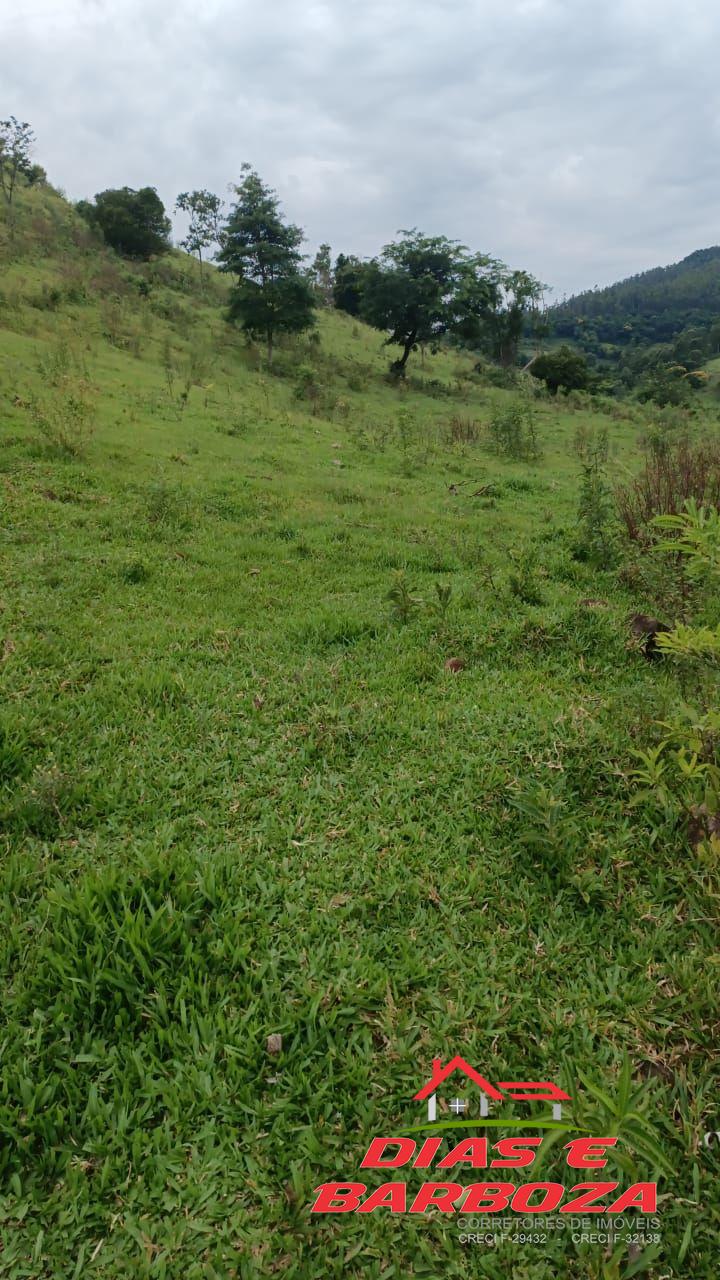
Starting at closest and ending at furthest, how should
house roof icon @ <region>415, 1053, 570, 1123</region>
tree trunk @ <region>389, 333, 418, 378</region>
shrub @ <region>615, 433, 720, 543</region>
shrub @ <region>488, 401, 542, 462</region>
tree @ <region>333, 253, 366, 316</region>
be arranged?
house roof icon @ <region>415, 1053, 570, 1123</region> → shrub @ <region>615, 433, 720, 543</region> → shrub @ <region>488, 401, 542, 462</region> → tree trunk @ <region>389, 333, 418, 378</region> → tree @ <region>333, 253, 366, 316</region>

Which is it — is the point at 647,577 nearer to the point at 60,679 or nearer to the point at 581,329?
the point at 60,679

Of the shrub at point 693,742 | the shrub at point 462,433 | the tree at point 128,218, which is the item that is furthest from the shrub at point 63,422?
the tree at point 128,218

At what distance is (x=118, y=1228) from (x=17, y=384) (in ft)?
37.0

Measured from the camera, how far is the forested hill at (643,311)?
79.9 meters

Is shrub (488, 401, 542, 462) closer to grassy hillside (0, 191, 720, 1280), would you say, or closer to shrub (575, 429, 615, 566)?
shrub (575, 429, 615, 566)

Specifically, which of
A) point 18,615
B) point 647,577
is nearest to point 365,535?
point 647,577

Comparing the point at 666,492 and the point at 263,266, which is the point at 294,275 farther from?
the point at 666,492

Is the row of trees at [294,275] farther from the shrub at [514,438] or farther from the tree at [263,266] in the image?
the shrub at [514,438]

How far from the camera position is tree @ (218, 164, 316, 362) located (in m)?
22.6

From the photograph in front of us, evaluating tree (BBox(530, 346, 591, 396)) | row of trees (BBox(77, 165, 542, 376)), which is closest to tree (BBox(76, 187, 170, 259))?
row of trees (BBox(77, 165, 542, 376))

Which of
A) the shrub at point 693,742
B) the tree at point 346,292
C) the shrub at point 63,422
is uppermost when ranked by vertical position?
the tree at point 346,292

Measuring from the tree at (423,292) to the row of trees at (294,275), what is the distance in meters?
0.04

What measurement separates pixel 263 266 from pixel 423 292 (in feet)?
23.1

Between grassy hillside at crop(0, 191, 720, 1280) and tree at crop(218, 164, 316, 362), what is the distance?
69.0 feet
